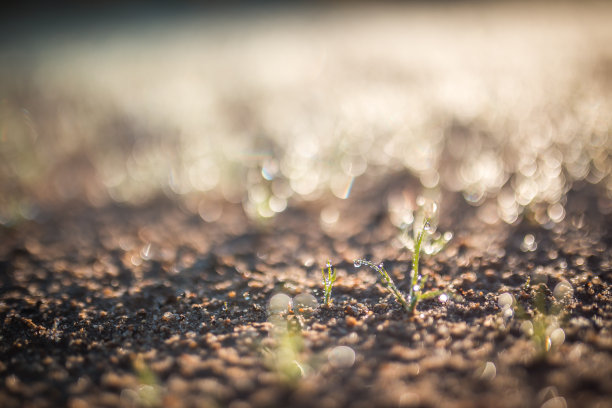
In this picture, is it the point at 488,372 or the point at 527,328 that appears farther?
the point at 527,328

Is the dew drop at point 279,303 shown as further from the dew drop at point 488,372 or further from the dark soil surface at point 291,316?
the dew drop at point 488,372

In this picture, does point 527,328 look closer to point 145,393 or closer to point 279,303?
point 279,303

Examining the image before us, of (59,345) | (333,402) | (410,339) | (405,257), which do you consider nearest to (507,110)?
(405,257)

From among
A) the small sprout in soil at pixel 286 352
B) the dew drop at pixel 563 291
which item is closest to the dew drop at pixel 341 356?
the small sprout in soil at pixel 286 352

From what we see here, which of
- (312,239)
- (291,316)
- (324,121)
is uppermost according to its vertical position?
(324,121)

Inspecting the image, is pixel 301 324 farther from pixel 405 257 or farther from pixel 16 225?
pixel 16 225

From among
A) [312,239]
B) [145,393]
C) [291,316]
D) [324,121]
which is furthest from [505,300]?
[324,121]
